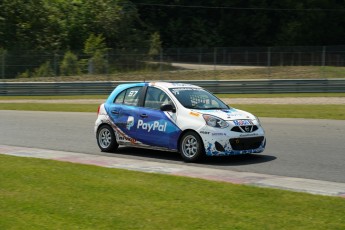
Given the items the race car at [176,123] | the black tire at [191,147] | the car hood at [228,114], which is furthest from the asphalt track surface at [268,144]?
the car hood at [228,114]

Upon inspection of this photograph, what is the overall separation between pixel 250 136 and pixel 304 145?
2347 millimetres

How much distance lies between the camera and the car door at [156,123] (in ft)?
38.7

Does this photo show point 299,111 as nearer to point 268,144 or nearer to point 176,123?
point 268,144

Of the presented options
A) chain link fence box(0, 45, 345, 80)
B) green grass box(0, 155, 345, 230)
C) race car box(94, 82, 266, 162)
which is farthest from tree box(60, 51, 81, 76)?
green grass box(0, 155, 345, 230)

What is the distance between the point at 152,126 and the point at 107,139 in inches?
56.1

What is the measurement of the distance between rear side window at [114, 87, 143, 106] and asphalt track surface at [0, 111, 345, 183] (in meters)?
1.10

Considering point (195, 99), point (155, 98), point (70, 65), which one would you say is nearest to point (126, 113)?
point (155, 98)

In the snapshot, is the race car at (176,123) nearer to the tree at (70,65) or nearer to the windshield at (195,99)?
the windshield at (195,99)

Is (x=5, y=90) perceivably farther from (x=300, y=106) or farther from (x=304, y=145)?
(x=304, y=145)

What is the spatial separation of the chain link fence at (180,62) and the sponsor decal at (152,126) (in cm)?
2405

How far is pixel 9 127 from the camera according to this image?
17953mm

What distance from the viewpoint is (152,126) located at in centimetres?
1215

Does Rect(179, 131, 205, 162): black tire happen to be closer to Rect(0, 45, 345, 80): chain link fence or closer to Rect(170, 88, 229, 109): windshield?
Rect(170, 88, 229, 109): windshield

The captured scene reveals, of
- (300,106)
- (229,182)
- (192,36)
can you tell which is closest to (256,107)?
(300,106)
